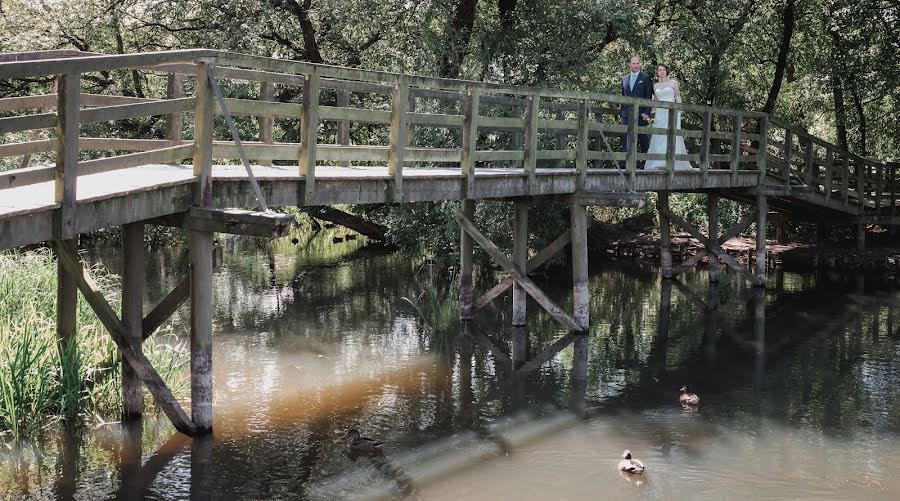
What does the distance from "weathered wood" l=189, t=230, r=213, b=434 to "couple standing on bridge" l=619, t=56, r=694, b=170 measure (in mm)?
8885

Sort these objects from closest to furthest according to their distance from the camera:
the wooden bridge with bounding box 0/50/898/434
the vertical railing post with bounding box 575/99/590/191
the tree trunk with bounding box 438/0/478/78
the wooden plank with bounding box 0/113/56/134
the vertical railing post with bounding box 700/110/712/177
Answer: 1. the wooden plank with bounding box 0/113/56/134
2. the wooden bridge with bounding box 0/50/898/434
3. the vertical railing post with bounding box 575/99/590/191
4. the vertical railing post with bounding box 700/110/712/177
5. the tree trunk with bounding box 438/0/478/78

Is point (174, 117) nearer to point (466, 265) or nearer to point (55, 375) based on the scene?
point (55, 375)

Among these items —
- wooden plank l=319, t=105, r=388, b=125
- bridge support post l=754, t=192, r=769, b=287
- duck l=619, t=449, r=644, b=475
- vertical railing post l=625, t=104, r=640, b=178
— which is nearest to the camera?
duck l=619, t=449, r=644, b=475

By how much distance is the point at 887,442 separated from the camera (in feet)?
32.6

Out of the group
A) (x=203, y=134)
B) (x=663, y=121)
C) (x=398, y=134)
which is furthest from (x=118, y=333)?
(x=663, y=121)

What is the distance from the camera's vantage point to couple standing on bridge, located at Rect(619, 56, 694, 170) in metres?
16.4

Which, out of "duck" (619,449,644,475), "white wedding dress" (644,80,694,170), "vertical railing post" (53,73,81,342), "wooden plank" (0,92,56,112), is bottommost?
"duck" (619,449,644,475)

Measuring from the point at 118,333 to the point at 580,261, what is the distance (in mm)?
7867

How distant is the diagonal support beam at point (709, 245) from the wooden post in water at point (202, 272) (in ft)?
44.0

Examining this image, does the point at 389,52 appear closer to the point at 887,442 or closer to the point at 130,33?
the point at 130,33

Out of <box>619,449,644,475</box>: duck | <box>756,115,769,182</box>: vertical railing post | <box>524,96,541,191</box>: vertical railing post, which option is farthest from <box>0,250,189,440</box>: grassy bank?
<box>756,115,769,182</box>: vertical railing post

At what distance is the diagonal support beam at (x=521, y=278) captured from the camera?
585 inches

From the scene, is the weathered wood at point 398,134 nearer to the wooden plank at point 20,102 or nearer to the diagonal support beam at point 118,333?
the diagonal support beam at point 118,333

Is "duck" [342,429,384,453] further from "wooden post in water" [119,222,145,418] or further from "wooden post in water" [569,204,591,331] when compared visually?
"wooden post in water" [569,204,591,331]
